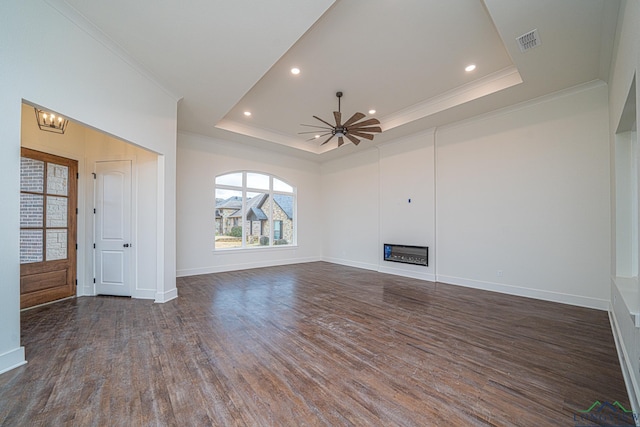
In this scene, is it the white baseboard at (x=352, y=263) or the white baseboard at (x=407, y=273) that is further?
the white baseboard at (x=352, y=263)

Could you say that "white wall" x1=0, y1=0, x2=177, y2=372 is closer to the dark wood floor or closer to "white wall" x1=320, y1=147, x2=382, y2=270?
the dark wood floor

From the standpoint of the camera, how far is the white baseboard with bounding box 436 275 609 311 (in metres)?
3.95

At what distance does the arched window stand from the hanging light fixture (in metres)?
3.16

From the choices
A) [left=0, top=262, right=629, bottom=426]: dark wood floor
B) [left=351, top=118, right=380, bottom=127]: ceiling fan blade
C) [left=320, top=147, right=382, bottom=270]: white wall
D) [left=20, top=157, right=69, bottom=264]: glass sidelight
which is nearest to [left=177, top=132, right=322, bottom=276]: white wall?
[left=320, top=147, right=382, bottom=270]: white wall

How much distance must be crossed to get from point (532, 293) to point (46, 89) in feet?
23.9

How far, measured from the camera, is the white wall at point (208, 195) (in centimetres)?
627

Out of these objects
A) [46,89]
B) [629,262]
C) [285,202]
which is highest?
[46,89]

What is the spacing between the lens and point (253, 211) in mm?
7676

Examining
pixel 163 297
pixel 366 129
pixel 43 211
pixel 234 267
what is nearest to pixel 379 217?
pixel 366 129

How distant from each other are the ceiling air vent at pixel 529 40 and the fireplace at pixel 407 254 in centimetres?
403

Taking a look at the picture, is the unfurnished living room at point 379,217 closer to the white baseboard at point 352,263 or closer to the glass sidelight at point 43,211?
the glass sidelight at point 43,211

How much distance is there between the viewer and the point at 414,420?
1.73m

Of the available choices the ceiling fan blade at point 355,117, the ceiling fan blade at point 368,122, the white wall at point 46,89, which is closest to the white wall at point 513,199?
the ceiling fan blade at point 368,122

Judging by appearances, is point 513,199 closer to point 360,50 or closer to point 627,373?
point 627,373
